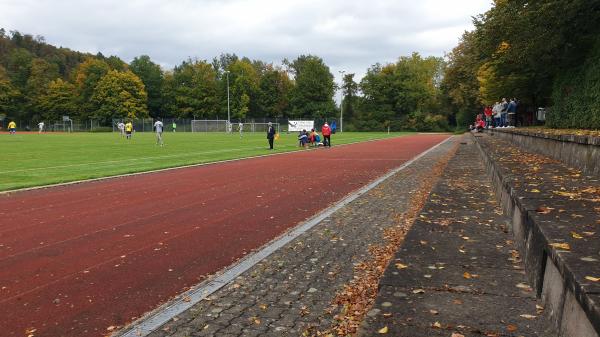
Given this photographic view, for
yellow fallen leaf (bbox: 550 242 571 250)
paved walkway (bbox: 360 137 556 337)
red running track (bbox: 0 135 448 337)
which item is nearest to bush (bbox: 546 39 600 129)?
red running track (bbox: 0 135 448 337)

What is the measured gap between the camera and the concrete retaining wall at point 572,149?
280 inches

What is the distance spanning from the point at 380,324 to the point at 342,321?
763mm

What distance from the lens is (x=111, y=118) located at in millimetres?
93562

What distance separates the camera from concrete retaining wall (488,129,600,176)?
280 inches

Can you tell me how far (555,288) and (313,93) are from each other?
9400cm

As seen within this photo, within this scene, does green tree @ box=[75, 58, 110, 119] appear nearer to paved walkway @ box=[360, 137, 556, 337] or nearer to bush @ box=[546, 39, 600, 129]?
bush @ box=[546, 39, 600, 129]

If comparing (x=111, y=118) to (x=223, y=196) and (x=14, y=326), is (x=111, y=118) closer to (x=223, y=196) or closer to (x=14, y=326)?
(x=223, y=196)

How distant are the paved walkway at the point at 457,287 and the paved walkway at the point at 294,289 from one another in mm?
640

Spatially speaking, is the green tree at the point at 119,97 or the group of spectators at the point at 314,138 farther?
the green tree at the point at 119,97

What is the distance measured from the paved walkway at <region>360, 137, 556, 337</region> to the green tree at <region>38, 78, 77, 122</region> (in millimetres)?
106205

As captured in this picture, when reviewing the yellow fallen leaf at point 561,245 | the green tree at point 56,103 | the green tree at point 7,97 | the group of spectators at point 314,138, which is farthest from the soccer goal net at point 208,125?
the yellow fallen leaf at point 561,245

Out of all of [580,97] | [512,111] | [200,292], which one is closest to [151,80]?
[512,111]

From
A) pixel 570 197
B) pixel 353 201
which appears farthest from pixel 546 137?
pixel 570 197

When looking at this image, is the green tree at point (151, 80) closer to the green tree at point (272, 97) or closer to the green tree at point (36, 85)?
→ the green tree at point (36, 85)
